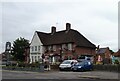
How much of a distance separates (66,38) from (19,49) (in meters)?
24.5

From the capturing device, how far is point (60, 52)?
Result: 6562 centimetres

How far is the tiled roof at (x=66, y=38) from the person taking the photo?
64.4 meters

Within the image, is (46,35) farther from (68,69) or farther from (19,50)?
(68,69)

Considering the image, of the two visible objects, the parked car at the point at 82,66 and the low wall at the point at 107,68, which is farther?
the parked car at the point at 82,66

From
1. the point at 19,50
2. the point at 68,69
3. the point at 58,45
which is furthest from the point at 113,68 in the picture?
the point at 19,50

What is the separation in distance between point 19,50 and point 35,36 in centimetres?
1257

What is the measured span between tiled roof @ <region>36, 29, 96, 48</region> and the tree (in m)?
12.8

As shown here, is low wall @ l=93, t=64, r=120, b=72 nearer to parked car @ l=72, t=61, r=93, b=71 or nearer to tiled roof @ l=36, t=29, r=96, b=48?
parked car @ l=72, t=61, r=93, b=71

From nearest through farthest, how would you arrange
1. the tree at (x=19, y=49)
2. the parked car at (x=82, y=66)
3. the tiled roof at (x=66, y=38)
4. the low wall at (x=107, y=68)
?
1. the low wall at (x=107, y=68)
2. the parked car at (x=82, y=66)
3. the tiled roof at (x=66, y=38)
4. the tree at (x=19, y=49)

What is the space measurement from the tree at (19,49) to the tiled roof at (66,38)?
12.8 meters

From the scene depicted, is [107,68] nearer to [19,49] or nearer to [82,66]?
[82,66]

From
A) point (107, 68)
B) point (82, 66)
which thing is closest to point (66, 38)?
point (107, 68)

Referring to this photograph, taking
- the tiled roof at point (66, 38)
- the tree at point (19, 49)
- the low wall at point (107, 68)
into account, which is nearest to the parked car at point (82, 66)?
the low wall at point (107, 68)

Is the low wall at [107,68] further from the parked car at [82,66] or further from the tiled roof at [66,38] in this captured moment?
the tiled roof at [66,38]
